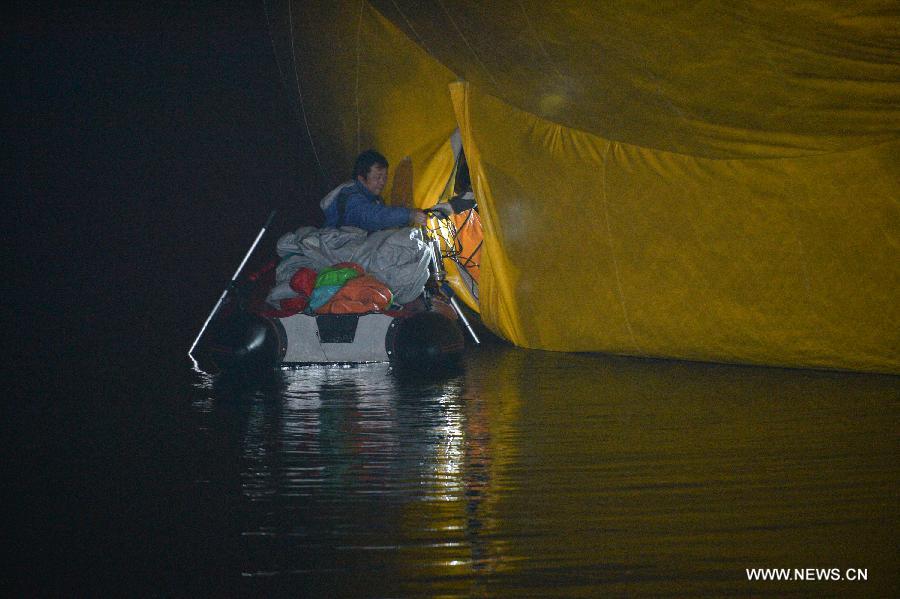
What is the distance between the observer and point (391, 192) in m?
8.37

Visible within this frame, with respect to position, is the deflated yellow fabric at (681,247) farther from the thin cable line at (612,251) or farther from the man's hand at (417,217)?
the man's hand at (417,217)

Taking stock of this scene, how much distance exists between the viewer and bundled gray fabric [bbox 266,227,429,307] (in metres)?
6.36

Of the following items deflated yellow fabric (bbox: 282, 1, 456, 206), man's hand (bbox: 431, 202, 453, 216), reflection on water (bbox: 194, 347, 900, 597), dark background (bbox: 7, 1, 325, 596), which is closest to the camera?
reflection on water (bbox: 194, 347, 900, 597)

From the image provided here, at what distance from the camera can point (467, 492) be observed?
2799 mm

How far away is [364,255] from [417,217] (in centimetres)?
38

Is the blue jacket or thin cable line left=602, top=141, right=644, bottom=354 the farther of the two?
the blue jacket

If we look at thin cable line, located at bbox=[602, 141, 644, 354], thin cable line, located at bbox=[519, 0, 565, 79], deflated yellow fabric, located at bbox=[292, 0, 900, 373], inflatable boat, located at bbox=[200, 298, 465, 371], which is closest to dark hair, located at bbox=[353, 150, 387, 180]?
deflated yellow fabric, located at bbox=[292, 0, 900, 373]

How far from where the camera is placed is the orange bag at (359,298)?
612 cm

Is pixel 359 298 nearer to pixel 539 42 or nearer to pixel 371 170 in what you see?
pixel 371 170

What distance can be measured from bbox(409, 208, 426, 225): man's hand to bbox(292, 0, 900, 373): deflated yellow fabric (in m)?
0.83

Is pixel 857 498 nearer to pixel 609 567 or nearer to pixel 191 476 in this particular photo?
pixel 609 567

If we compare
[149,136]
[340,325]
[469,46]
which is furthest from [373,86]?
[149,136]

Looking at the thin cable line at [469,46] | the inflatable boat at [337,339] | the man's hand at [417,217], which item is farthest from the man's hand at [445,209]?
the thin cable line at [469,46]

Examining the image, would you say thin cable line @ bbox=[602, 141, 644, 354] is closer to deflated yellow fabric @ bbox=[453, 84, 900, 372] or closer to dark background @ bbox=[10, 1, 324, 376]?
deflated yellow fabric @ bbox=[453, 84, 900, 372]
